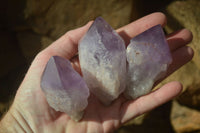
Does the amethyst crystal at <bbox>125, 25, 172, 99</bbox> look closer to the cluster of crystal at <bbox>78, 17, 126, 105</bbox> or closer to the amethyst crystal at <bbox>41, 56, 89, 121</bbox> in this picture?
the cluster of crystal at <bbox>78, 17, 126, 105</bbox>

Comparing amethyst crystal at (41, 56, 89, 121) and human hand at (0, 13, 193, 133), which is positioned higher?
amethyst crystal at (41, 56, 89, 121)

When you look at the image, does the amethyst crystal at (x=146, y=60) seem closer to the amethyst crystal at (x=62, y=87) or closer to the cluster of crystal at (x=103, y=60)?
the cluster of crystal at (x=103, y=60)

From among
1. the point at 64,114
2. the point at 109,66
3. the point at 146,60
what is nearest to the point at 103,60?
the point at 109,66

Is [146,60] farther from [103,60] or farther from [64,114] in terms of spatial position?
[64,114]

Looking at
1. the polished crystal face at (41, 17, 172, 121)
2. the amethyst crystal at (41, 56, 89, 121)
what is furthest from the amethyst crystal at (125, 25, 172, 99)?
the amethyst crystal at (41, 56, 89, 121)

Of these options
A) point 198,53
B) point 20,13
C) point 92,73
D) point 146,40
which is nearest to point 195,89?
point 198,53

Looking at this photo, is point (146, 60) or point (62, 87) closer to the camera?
point (62, 87)
